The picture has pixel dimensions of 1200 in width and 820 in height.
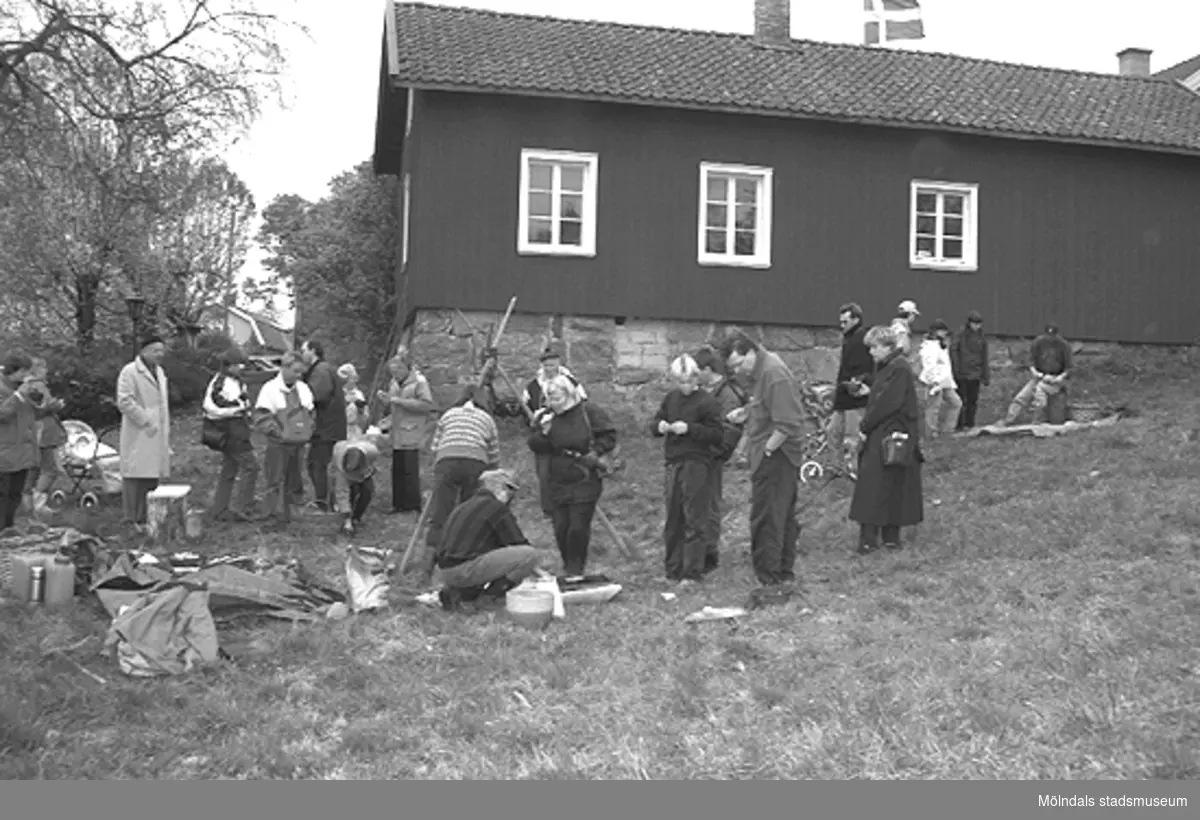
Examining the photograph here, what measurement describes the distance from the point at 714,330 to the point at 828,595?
1065cm

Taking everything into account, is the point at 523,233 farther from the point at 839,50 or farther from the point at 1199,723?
the point at 1199,723

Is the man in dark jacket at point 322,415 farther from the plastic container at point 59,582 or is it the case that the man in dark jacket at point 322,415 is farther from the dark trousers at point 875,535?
the dark trousers at point 875,535

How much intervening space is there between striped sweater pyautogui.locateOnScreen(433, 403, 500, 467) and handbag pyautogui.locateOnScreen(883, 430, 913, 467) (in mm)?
3025

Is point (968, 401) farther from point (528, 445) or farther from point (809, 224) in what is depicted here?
point (528, 445)

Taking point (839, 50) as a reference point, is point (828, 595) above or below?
below

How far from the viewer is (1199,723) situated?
5340 millimetres

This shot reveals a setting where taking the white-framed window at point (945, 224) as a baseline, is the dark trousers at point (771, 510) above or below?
below

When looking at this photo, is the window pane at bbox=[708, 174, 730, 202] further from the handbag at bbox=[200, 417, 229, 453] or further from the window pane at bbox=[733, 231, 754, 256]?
the handbag at bbox=[200, 417, 229, 453]

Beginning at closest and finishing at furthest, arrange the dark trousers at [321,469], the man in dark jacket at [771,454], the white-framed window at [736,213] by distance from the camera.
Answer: the man in dark jacket at [771,454]
the dark trousers at [321,469]
the white-framed window at [736,213]

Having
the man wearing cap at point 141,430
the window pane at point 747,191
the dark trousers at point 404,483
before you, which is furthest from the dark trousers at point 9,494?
the window pane at point 747,191

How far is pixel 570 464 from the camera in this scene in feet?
30.9

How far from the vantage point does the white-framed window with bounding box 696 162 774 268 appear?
18828 mm

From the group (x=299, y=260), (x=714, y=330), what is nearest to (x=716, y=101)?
(x=714, y=330)

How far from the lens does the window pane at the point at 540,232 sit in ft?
59.5
